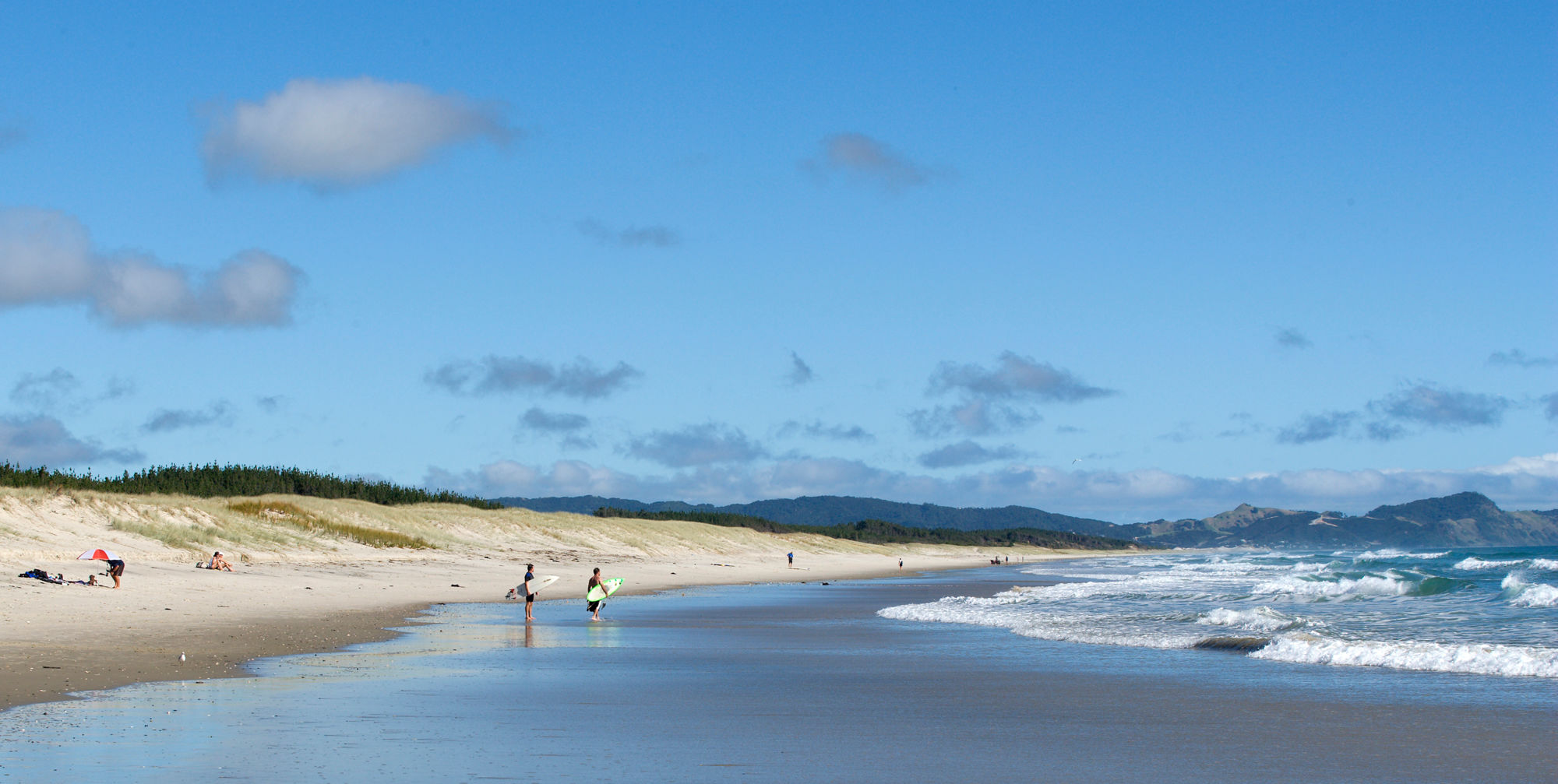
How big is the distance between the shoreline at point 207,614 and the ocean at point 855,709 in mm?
902

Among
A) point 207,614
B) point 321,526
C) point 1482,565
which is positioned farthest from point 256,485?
point 1482,565

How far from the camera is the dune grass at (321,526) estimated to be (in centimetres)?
5094

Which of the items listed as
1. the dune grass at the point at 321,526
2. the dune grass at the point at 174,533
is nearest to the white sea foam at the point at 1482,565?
the dune grass at the point at 321,526

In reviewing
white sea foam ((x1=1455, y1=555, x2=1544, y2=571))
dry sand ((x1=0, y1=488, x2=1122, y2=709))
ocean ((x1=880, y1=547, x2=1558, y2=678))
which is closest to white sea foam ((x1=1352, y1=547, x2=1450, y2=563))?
white sea foam ((x1=1455, y1=555, x2=1544, y2=571))

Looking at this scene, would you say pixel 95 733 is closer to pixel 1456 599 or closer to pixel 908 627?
pixel 908 627

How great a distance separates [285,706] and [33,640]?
7.25 m

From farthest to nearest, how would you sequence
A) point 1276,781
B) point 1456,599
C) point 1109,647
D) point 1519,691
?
1. point 1456,599
2. point 1109,647
3. point 1519,691
4. point 1276,781

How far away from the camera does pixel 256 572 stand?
114 ft

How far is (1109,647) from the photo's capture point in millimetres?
20203

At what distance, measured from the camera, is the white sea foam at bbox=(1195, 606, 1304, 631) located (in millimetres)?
22484

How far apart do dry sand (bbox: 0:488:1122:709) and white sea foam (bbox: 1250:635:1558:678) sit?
48.9 feet

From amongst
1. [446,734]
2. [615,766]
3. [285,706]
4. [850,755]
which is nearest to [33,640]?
[285,706]

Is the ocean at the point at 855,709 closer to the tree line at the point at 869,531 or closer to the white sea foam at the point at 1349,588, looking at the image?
the white sea foam at the point at 1349,588

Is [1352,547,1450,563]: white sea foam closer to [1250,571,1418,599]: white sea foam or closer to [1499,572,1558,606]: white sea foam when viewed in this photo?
[1250,571,1418,599]: white sea foam
